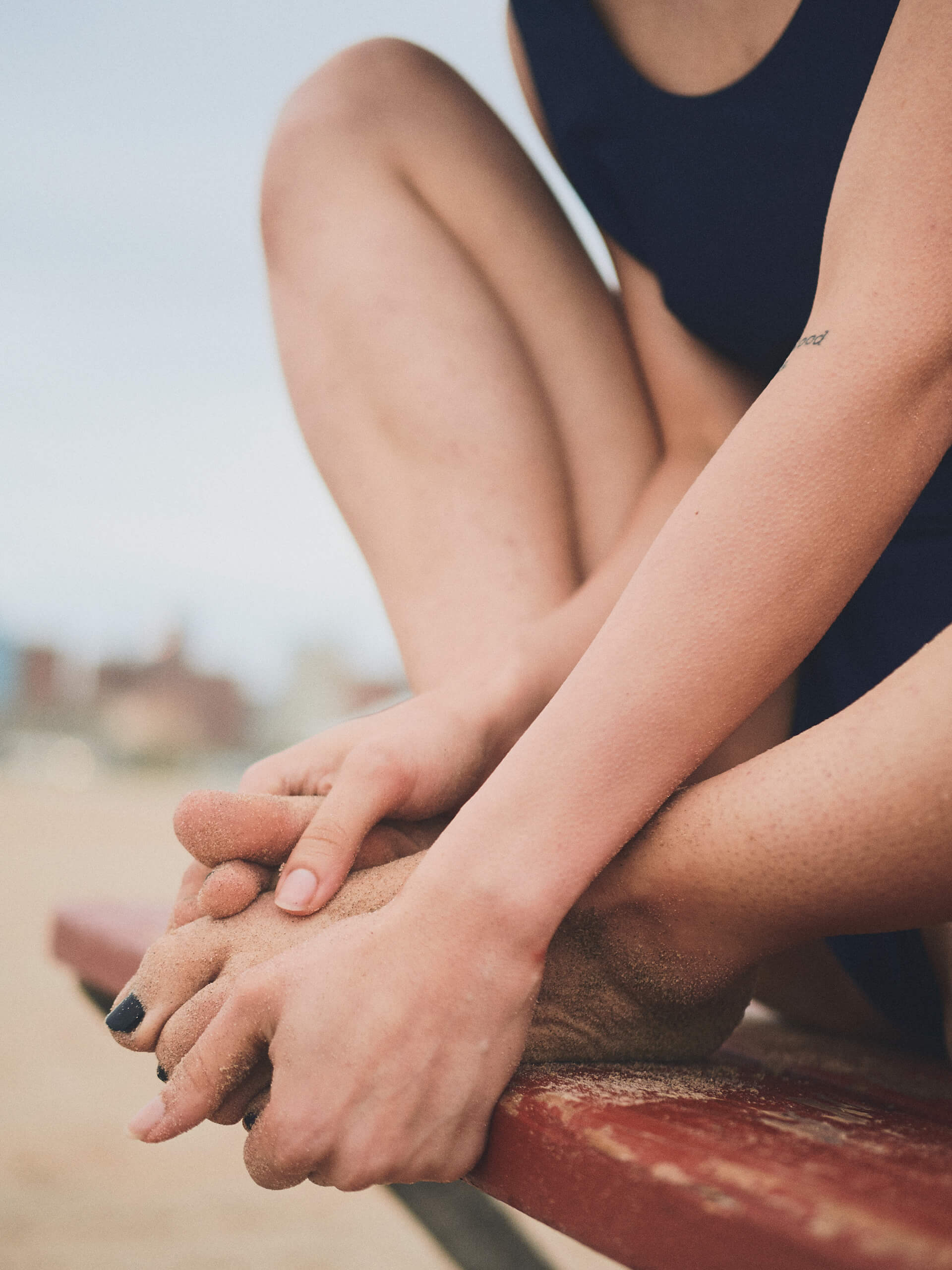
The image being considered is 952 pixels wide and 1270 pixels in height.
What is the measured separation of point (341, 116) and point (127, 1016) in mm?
701

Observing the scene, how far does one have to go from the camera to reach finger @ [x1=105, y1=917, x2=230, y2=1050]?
488 mm

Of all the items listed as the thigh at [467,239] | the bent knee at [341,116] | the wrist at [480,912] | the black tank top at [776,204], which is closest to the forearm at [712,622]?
the wrist at [480,912]

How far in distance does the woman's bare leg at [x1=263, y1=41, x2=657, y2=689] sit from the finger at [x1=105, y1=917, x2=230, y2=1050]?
27 centimetres

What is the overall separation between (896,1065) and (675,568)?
37 cm

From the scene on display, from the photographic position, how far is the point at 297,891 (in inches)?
19.9

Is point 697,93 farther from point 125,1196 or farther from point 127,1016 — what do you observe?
point 125,1196

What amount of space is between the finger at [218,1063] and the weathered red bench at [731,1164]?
110mm

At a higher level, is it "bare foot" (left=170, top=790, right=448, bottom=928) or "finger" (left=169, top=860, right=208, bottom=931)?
"bare foot" (left=170, top=790, right=448, bottom=928)

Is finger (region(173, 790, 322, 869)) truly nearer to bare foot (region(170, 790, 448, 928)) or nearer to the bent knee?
bare foot (region(170, 790, 448, 928))

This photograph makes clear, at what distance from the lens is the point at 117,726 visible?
794 inches

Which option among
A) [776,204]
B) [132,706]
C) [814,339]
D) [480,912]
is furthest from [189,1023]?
[132,706]

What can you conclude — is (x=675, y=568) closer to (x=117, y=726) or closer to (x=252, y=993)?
(x=252, y=993)

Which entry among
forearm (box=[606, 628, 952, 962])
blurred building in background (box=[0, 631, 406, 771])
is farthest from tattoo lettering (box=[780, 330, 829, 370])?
blurred building in background (box=[0, 631, 406, 771])

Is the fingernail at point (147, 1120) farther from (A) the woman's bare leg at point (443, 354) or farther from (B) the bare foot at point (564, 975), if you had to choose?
(A) the woman's bare leg at point (443, 354)
